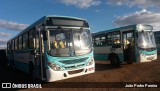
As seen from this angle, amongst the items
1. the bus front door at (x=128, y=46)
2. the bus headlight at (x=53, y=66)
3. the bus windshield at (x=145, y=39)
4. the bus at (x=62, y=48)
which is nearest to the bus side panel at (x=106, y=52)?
the bus front door at (x=128, y=46)

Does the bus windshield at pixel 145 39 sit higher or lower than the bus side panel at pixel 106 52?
higher

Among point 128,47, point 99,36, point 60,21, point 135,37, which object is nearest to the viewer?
point 60,21

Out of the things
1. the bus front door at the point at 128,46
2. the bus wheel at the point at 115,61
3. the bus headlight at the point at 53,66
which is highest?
the bus front door at the point at 128,46

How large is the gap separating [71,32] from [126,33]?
6.45m

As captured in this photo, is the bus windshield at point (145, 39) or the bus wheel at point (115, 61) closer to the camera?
the bus windshield at point (145, 39)

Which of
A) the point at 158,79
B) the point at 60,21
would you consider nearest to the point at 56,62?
the point at 60,21

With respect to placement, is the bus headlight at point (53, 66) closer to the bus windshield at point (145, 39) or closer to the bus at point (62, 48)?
the bus at point (62, 48)

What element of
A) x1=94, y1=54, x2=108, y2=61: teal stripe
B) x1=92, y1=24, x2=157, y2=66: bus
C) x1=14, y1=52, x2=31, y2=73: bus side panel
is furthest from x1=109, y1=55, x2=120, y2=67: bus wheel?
x1=14, y1=52, x2=31, y2=73: bus side panel

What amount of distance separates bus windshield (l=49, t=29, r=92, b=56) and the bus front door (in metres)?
5.26

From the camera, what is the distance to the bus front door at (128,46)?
1407cm

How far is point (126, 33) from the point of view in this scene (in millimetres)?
14516

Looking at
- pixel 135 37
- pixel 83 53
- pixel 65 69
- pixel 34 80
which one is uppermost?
pixel 135 37

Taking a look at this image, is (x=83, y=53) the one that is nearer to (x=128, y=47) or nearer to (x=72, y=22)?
(x=72, y=22)

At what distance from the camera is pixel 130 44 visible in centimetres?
1450
